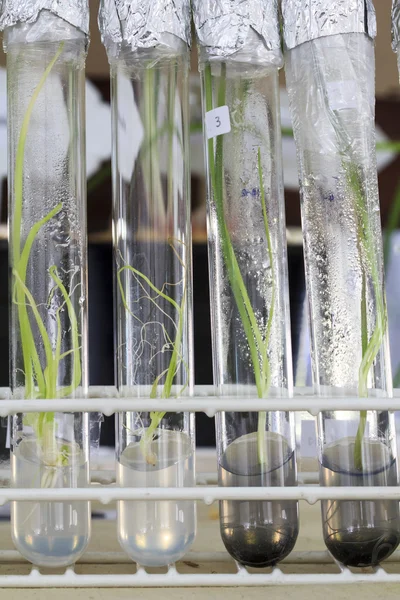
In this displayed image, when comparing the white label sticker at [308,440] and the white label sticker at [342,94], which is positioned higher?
the white label sticker at [342,94]

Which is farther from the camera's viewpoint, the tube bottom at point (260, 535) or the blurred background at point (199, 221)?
the blurred background at point (199, 221)

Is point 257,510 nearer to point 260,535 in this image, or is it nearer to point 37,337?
point 260,535

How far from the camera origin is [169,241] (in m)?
0.37

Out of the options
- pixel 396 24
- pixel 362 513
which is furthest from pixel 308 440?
pixel 396 24

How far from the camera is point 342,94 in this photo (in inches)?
14.7

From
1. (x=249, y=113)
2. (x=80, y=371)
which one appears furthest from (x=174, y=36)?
(x=80, y=371)

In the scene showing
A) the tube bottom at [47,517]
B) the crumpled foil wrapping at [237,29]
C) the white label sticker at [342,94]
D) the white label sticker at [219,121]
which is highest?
the crumpled foil wrapping at [237,29]

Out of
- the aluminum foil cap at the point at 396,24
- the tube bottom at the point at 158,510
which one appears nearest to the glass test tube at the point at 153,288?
the tube bottom at the point at 158,510

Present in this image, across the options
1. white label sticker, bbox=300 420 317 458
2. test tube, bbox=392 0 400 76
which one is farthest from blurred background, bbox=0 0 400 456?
test tube, bbox=392 0 400 76

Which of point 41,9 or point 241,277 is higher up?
point 41,9

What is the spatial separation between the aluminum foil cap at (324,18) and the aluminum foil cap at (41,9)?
0.12 m

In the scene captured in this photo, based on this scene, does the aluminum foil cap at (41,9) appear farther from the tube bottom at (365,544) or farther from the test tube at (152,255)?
the tube bottom at (365,544)

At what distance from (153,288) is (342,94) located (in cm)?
16

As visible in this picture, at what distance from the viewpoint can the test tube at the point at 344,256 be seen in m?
0.35
